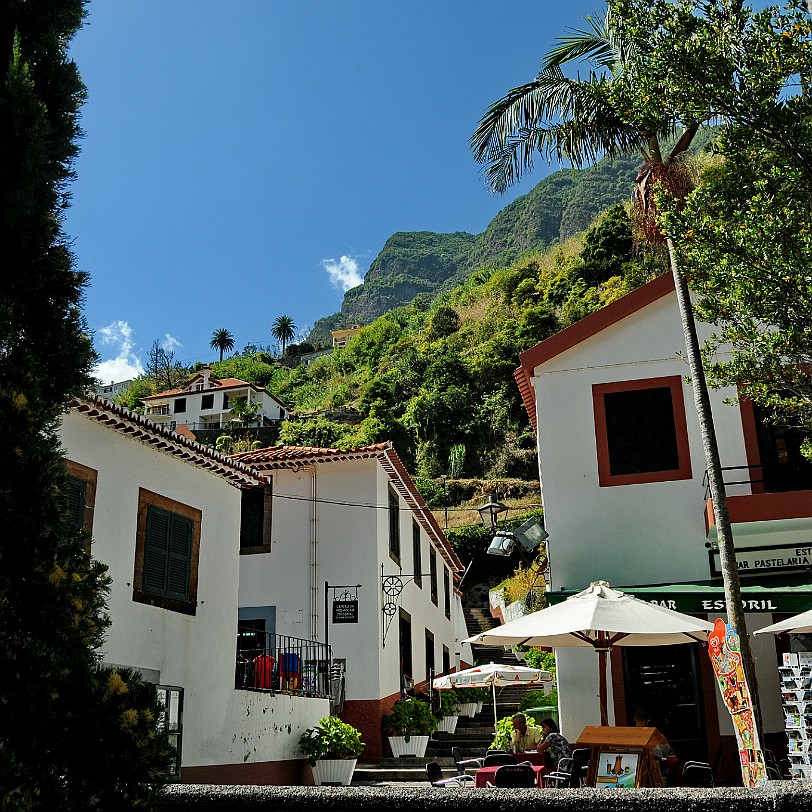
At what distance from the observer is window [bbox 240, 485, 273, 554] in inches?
768

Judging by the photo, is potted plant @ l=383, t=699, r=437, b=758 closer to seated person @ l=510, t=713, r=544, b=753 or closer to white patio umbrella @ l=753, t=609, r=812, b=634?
seated person @ l=510, t=713, r=544, b=753

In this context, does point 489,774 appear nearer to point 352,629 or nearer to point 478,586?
point 352,629

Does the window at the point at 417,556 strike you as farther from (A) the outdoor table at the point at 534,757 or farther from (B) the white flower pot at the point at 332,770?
(A) the outdoor table at the point at 534,757

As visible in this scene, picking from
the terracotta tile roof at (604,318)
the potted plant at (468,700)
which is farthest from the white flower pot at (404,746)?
the terracotta tile roof at (604,318)

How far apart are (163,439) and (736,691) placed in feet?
28.0

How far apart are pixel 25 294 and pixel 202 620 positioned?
28.8 ft

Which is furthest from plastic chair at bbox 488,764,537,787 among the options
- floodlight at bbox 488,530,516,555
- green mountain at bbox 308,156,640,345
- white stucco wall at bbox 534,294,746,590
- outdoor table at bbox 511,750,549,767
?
green mountain at bbox 308,156,640,345

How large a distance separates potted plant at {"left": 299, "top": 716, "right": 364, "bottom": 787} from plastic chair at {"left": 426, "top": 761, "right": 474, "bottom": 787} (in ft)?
15.5

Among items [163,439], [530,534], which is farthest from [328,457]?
[163,439]

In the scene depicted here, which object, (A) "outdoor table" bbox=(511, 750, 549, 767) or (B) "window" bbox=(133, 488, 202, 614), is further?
(B) "window" bbox=(133, 488, 202, 614)

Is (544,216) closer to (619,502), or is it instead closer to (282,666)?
(619,502)

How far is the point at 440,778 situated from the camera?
1069cm

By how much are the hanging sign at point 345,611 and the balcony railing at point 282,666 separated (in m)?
0.66

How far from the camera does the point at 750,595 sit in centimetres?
1138
